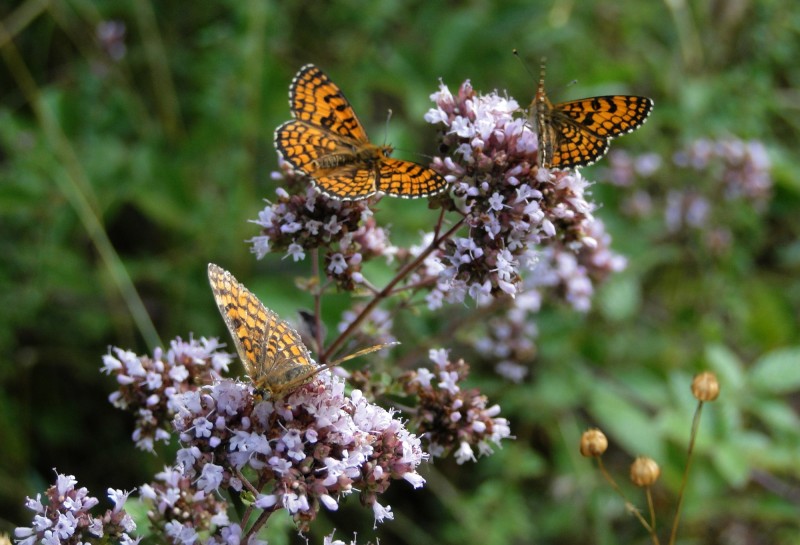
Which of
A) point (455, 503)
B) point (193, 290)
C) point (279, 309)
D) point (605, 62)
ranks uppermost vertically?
point (605, 62)

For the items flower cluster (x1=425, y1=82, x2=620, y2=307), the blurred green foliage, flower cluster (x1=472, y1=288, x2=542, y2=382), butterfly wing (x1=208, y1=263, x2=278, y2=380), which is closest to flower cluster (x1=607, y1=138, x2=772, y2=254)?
the blurred green foliage

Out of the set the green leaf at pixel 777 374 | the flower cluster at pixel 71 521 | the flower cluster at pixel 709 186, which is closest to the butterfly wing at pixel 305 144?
A: the flower cluster at pixel 71 521

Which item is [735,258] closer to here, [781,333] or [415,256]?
[781,333]

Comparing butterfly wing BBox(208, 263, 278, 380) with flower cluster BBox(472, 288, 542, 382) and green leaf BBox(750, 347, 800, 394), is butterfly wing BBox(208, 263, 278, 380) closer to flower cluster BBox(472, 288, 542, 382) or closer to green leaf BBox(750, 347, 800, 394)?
flower cluster BBox(472, 288, 542, 382)

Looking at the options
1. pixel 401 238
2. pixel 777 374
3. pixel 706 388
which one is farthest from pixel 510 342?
pixel 706 388

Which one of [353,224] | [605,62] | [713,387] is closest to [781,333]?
[605,62]

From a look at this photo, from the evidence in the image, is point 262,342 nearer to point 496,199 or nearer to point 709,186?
point 496,199
